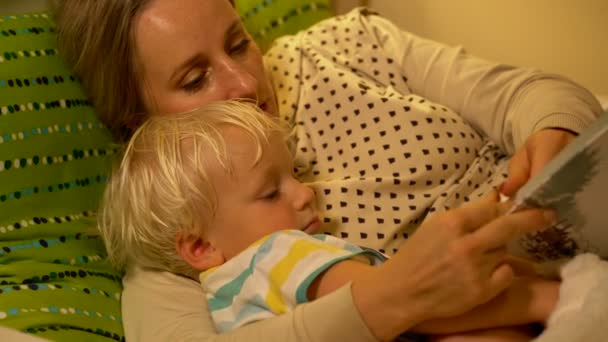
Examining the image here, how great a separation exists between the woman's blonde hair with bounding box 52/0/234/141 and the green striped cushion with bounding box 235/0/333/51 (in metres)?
0.41

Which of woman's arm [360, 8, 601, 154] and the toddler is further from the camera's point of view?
woman's arm [360, 8, 601, 154]

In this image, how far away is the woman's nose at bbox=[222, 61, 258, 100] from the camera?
1.13 metres

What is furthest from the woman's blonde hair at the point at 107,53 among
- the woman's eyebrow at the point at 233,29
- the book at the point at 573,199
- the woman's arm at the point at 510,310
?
the book at the point at 573,199

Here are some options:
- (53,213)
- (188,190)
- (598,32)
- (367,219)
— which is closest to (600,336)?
(367,219)

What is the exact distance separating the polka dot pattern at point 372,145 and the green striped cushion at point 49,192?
36cm

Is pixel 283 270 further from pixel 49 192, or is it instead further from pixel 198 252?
pixel 49 192

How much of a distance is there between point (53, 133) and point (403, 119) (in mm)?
593

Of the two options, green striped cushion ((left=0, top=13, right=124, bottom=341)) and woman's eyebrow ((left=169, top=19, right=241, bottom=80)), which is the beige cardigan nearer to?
green striped cushion ((left=0, top=13, right=124, bottom=341))

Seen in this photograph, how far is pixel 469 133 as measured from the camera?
46.7 inches

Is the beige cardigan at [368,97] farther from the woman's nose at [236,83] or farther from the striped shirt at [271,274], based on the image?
Result: the woman's nose at [236,83]

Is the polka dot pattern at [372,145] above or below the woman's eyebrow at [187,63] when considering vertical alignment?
below

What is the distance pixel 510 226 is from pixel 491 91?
0.56 m

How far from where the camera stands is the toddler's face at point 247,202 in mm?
939

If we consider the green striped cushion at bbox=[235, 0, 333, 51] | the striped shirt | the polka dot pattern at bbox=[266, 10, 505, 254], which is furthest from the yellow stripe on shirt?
the green striped cushion at bbox=[235, 0, 333, 51]
